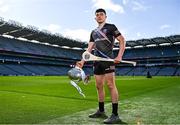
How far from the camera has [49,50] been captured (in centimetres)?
11219

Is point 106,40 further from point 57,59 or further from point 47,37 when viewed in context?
point 57,59

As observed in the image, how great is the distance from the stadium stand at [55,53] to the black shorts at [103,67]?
2903 inches

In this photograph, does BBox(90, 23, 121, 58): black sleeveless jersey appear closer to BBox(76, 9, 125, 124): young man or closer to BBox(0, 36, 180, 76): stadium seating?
BBox(76, 9, 125, 124): young man

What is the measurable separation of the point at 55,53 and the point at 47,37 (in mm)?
13985

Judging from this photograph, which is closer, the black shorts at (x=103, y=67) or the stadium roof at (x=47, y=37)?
the black shorts at (x=103, y=67)

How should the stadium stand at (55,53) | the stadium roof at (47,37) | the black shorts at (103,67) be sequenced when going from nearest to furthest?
1. the black shorts at (103,67)
2. the stadium roof at (47,37)
3. the stadium stand at (55,53)

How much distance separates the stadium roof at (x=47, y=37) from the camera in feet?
277

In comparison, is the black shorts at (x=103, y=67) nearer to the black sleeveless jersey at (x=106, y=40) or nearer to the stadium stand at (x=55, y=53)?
the black sleeveless jersey at (x=106, y=40)

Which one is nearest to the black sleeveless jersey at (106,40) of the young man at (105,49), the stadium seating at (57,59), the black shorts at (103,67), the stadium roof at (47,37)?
the young man at (105,49)

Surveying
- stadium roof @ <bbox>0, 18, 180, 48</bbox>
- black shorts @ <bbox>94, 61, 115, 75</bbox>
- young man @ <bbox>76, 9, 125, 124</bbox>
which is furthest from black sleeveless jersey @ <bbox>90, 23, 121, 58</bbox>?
stadium roof @ <bbox>0, 18, 180, 48</bbox>

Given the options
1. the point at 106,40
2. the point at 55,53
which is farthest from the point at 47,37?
the point at 106,40

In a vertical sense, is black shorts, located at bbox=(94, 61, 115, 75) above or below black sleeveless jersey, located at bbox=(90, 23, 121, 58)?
below

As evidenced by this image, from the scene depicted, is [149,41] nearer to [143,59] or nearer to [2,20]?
[143,59]

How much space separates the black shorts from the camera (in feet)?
23.4
